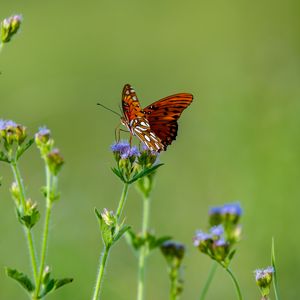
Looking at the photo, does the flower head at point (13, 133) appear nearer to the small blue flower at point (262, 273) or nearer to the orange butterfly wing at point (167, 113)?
the orange butterfly wing at point (167, 113)

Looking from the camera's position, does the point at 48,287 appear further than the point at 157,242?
No

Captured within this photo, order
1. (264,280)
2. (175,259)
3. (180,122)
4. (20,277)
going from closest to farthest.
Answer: (20,277)
(264,280)
(175,259)
(180,122)

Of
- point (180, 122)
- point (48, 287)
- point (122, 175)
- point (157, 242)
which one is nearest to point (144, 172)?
point (122, 175)

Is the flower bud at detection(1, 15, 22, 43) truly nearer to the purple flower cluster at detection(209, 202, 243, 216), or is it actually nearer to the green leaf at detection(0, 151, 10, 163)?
the green leaf at detection(0, 151, 10, 163)

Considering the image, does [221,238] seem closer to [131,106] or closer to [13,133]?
[13,133]

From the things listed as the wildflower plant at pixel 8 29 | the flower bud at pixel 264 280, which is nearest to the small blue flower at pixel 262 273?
the flower bud at pixel 264 280

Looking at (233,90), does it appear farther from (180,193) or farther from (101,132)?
(101,132)

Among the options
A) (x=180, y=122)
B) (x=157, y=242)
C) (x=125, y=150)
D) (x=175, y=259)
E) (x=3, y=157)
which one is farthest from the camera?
(x=180, y=122)

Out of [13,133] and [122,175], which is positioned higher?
[13,133]
